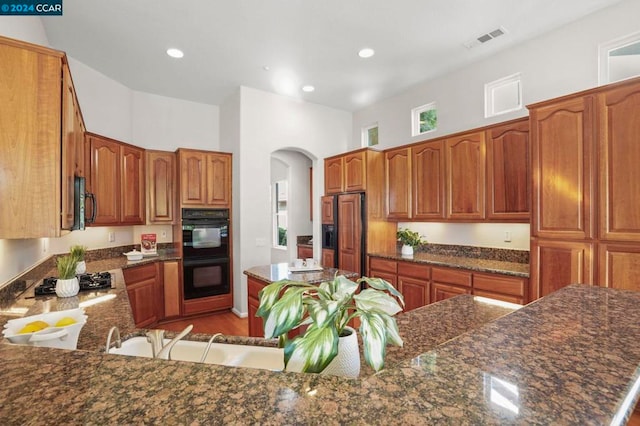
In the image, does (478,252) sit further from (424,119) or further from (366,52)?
(366,52)

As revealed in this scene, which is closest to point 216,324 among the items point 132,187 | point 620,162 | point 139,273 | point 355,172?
point 139,273

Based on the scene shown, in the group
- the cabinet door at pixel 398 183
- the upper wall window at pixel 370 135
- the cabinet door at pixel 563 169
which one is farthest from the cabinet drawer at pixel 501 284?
the upper wall window at pixel 370 135

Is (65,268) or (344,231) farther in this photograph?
(344,231)

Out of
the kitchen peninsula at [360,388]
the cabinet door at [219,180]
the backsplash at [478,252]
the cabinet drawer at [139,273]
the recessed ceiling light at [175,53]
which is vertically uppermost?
the recessed ceiling light at [175,53]

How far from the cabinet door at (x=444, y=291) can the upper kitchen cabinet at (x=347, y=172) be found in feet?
5.19

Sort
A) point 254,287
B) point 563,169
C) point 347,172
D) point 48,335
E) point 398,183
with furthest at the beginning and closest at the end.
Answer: point 347,172, point 398,183, point 254,287, point 563,169, point 48,335

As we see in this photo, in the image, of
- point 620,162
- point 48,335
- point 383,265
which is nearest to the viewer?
point 48,335

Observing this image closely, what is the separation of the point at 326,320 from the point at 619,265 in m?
2.84

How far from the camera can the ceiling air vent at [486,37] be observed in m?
3.16

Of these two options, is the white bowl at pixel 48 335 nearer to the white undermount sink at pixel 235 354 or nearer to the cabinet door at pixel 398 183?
the white undermount sink at pixel 235 354

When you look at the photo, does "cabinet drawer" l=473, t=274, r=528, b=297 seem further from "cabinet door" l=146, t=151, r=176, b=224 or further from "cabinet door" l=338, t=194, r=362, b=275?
"cabinet door" l=146, t=151, r=176, b=224

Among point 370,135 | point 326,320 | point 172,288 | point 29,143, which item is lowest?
point 172,288

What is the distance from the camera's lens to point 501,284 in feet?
9.88

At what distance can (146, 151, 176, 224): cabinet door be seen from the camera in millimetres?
4316
